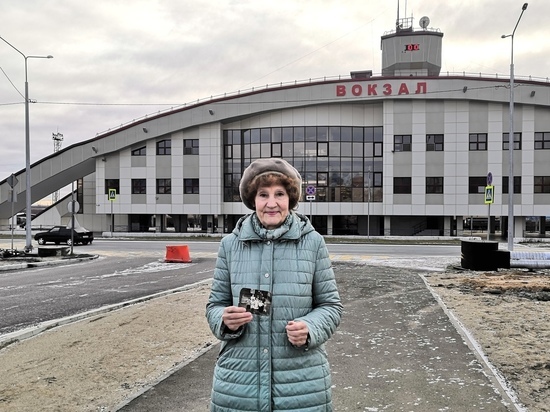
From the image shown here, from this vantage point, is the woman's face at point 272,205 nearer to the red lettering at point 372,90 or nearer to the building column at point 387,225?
the building column at point 387,225

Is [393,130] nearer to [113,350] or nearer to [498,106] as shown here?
[498,106]

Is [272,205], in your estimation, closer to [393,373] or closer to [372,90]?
[393,373]

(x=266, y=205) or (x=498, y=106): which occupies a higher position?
(x=498, y=106)

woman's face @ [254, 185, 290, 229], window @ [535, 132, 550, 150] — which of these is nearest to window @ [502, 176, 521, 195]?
window @ [535, 132, 550, 150]

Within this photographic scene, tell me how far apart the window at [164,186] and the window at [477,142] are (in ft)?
86.2

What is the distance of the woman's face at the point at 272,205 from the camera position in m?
2.52

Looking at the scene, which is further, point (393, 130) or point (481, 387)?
point (393, 130)

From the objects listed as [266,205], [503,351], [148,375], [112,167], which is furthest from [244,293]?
[112,167]

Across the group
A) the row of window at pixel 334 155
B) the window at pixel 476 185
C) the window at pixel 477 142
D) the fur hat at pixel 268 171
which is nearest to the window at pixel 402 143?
the row of window at pixel 334 155

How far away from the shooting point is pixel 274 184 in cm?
260

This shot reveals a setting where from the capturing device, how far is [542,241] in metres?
32.9

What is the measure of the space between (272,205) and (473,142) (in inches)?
1557

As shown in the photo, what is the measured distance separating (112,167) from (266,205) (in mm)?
43904

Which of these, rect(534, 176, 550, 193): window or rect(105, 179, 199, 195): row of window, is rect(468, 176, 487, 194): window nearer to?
rect(534, 176, 550, 193): window
